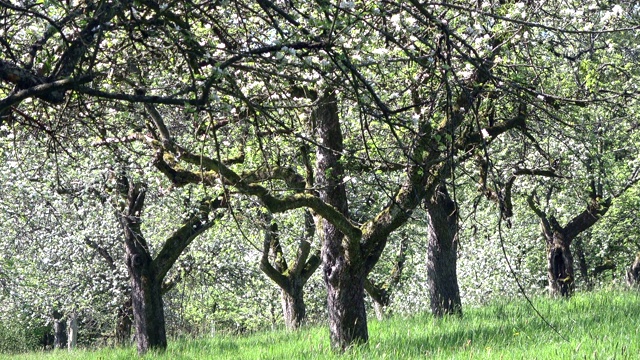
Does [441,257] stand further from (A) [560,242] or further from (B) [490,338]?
(A) [560,242]

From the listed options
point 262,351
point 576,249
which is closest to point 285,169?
point 262,351

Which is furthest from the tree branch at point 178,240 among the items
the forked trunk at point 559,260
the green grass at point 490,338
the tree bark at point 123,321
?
the tree bark at point 123,321

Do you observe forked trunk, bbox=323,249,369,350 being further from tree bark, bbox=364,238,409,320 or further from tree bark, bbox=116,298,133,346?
tree bark, bbox=116,298,133,346

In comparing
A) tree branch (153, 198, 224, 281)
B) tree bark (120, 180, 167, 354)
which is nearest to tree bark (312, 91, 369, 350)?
tree branch (153, 198, 224, 281)

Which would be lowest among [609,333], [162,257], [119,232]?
[609,333]

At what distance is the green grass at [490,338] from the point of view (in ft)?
23.0

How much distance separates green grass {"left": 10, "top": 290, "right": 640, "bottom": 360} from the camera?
276 inches

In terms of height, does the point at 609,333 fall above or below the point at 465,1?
below

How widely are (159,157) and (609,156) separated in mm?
12661

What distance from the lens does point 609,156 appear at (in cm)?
1852

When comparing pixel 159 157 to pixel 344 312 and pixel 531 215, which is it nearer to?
pixel 344 312

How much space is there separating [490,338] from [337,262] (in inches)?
89.6

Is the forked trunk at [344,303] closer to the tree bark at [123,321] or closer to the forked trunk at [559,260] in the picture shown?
the forked trunk at [559,260]

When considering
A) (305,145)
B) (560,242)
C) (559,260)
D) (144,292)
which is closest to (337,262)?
(305,145)
